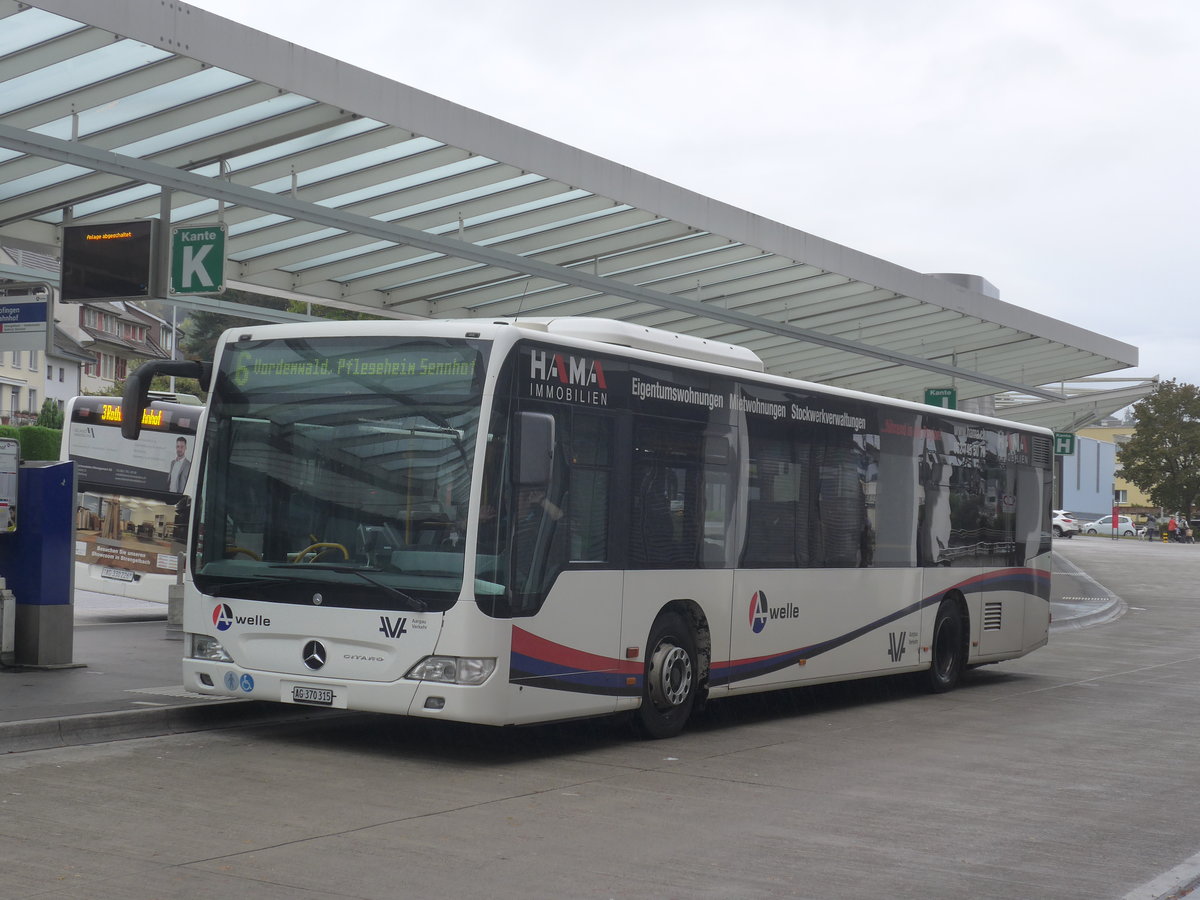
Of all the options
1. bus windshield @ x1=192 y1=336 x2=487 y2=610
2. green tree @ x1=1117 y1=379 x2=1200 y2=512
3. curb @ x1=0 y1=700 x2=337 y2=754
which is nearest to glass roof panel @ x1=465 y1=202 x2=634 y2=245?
bus windshield @ x1=192 y1=336 x2=487 y2=610

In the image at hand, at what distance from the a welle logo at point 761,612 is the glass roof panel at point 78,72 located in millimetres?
6403

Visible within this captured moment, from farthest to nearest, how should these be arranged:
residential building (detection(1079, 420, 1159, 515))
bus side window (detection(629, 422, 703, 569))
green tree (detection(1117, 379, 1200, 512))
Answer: residential building (detection(1079, 420, 1159, 515)), green tree (detection(1117, 379, 1200, 512)), bus side window (detection(629, 422, 703, 569))

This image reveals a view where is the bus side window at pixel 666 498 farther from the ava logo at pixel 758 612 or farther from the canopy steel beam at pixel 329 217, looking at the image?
the canopy steel beam at pixel 329 217

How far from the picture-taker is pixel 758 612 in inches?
484

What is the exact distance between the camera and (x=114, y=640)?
16625mm

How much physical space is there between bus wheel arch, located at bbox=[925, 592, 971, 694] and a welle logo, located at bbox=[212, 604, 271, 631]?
26.2 ft

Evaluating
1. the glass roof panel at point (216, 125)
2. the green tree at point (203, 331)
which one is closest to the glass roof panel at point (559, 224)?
the glass roof panel at point (216, 125)

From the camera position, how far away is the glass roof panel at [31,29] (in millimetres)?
10656

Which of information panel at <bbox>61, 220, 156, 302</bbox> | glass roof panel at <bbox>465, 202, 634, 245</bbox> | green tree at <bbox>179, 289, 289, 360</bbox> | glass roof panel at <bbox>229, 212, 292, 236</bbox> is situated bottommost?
information panel at <bbox>61, 220, 156, 302</bbox>

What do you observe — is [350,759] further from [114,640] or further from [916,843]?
[114,640]

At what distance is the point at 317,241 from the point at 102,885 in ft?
Answer: 37.3

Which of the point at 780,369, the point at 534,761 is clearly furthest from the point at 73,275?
the point at 780,369

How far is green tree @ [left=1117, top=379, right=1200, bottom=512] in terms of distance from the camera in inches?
3839

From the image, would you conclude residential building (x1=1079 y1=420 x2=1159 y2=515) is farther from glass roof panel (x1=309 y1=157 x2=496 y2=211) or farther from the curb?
the curb
